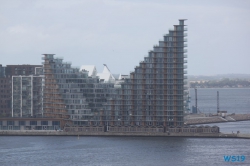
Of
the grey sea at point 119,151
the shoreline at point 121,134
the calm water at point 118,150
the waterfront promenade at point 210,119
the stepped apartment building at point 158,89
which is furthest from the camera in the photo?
the waterfront promenade at point 210,119

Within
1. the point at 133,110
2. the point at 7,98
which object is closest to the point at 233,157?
the point at 133,110

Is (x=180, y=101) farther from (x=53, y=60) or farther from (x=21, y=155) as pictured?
(x=21, y=155)

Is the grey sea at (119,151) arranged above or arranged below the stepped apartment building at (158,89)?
below

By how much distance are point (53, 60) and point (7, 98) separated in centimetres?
2975

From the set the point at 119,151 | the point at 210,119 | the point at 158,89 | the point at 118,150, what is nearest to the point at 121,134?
the point at 158,89

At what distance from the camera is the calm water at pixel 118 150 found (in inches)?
4471

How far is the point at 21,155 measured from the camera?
4774 inches

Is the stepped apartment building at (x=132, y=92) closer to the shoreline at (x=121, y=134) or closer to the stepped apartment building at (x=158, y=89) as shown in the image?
the stepped apartment building at (x=158, y=89)

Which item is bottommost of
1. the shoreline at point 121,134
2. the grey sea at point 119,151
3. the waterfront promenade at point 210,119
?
the grey sea at point 119,151

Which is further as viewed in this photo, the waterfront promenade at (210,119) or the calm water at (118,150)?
the waterfront promenade at (210,119)

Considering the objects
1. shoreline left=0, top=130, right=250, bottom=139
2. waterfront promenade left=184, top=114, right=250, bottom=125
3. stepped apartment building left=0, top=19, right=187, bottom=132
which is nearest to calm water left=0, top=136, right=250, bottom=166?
shoreline left=0, top=130, right=250, bottom=139

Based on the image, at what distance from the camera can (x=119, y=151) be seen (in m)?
125

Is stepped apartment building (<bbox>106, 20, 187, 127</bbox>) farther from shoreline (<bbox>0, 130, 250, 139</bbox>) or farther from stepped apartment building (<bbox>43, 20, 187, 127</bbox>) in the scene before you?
shoreline (<bbox>0, 130, 250, 139</bbox>)

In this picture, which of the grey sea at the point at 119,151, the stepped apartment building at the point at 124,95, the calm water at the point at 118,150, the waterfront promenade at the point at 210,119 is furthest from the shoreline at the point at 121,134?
→ the waterfront promenade at the point at 210,119
